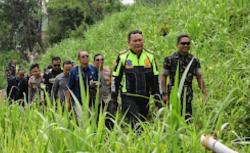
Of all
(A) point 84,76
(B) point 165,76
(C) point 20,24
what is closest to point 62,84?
(A) point 84,76

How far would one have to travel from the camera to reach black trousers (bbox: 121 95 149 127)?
20.8ft

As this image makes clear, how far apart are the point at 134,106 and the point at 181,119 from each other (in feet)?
9.60

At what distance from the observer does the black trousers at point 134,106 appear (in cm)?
634

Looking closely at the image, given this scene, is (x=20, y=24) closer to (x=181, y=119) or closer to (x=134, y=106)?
(x=134, y=106)

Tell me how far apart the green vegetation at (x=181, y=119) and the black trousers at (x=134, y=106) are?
12 centimetres

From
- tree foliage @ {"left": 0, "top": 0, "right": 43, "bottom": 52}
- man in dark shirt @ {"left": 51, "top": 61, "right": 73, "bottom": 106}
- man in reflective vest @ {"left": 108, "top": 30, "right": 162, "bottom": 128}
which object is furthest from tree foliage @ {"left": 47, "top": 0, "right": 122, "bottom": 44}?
man in reflective vest @ {"left": 108, "top": 30, "right": 162, "bottom": 128}

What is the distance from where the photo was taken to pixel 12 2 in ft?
120

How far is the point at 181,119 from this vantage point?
344 cm

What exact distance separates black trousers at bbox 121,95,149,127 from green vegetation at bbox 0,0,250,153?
122 millimetres

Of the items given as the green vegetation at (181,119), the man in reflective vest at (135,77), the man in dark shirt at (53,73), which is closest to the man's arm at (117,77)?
the man in reflective vest at (135,77)

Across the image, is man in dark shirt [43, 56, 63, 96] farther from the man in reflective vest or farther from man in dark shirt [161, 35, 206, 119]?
man in dark shirt [161, 35, 206, 119]

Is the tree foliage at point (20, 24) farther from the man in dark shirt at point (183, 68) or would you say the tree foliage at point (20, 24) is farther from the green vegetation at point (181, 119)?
the man in dark shirt at point (183, 68)

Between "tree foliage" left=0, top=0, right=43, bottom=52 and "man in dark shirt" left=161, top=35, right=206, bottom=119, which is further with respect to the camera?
"tree foliage" left=0, top=0, right=43, bottom=52

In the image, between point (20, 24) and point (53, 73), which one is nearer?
point (53, 73)
